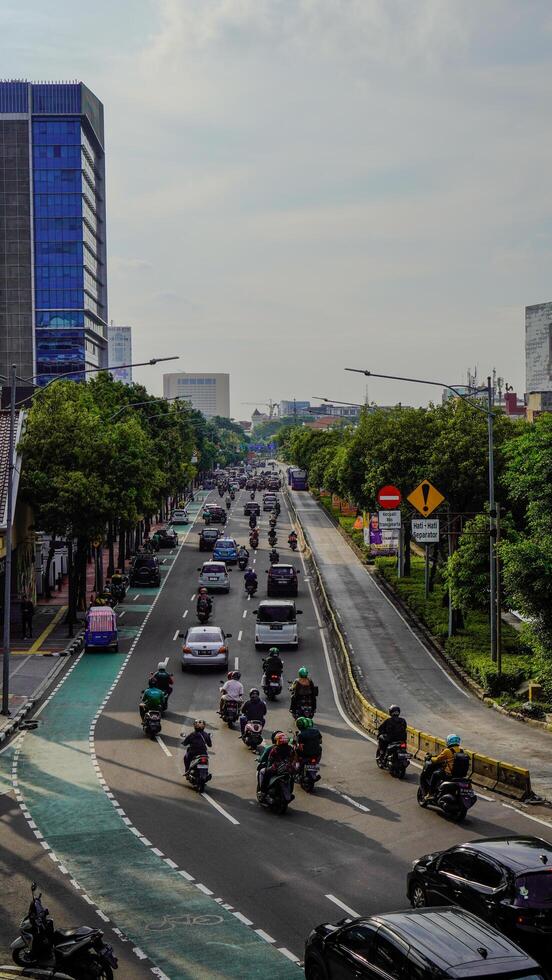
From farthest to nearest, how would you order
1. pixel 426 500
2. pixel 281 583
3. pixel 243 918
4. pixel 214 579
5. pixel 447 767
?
pixel 214 579 < pixel 281 583 < pixel 426 500 < pixel 447 767 < pixel 243 918

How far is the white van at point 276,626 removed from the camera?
145 feet

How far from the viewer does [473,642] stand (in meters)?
44.0

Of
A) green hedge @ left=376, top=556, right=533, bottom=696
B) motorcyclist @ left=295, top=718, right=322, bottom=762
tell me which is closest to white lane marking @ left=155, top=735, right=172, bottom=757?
motorcyclist @ left=295, top=718, right=322, bottom=762

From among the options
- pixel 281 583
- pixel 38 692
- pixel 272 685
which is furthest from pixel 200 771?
pixel 281 583

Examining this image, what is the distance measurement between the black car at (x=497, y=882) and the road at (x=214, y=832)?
3.99 feet

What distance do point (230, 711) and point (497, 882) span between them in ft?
56.4

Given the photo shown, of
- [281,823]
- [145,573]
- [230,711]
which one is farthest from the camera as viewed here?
[145,573]

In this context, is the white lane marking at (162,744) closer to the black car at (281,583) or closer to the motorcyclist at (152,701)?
the motorcyclist at (152,701)

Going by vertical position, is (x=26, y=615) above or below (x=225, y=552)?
below

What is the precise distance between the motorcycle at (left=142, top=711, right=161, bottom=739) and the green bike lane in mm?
1484

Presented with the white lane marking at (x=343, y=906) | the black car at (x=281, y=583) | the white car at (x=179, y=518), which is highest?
the white car at (x=179, y=518)

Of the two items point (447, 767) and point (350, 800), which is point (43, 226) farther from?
point (447, 767)

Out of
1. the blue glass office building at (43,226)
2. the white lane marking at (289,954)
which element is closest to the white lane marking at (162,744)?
the white lane marking at (289,954)

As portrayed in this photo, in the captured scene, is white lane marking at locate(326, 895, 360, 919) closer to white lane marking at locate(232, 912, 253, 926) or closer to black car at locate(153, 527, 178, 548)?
white lane marking at locate(232, 912, 253, 926)
